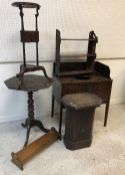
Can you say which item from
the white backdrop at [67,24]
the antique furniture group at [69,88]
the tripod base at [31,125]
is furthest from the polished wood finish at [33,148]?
the white backdrop at [67,24]

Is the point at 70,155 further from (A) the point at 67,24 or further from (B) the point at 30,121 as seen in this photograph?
(A) the point at 67,24

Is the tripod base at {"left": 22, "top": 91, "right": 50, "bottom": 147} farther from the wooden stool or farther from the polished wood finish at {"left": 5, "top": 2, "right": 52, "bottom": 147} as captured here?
the wooden stool

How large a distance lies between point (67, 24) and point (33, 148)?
1.45m

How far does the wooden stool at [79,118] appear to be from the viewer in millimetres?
2066

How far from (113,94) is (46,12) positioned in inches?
62.1

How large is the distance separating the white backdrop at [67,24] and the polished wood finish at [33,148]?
0.91m

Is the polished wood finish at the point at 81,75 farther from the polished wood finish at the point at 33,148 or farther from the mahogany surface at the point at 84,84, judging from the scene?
the polished wood finish at the point at 33,148

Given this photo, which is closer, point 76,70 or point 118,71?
point 76,70

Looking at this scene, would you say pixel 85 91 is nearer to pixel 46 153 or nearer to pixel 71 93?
pixel 71 93

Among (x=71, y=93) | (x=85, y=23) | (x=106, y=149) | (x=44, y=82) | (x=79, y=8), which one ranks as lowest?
(x=106, y=149)

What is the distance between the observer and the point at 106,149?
7.46ft

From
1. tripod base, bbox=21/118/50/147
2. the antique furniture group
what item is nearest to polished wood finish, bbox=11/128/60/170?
the antique furniture group

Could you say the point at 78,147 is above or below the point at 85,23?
below

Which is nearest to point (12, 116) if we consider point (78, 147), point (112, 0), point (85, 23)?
point (78, 147)
